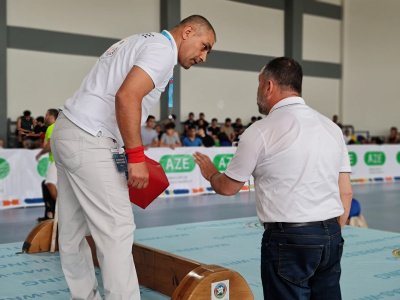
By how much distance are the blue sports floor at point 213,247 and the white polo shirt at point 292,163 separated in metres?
1.82

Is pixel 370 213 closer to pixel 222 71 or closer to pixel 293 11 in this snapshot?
pixel 222 71

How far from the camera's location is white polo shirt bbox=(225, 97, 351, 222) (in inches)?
95.5

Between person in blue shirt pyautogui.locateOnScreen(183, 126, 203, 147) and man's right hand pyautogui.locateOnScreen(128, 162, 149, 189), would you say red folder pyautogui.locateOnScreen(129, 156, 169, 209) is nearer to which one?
man's right hand pyautogui.locateOnScreen(128, 162, 149, 189)

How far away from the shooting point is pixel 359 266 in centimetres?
495

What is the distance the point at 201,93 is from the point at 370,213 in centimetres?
962

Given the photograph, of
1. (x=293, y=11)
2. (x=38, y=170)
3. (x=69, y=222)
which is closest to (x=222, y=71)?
(x=293, y=11)

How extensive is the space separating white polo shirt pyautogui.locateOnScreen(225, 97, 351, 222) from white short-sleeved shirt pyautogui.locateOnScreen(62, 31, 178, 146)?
0.63m

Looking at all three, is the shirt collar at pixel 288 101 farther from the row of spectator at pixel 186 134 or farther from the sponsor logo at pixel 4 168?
the sponsor logo at pixel 4 168

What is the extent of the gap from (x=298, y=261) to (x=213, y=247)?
11.3 ft

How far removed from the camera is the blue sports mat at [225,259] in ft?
13.7

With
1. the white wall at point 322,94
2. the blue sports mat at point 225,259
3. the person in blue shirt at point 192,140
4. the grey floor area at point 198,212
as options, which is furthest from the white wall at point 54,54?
the blue sports mat at point 225,259

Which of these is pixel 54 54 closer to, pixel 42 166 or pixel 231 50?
pixel 42 166

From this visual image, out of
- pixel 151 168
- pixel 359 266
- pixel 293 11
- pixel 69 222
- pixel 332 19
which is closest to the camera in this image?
pixel 151 168

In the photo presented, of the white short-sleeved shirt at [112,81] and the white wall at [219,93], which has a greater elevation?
the white wall at [219,93]
